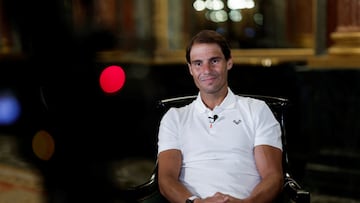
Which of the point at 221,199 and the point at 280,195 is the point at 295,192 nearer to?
the point at 280,195

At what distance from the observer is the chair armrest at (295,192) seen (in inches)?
86.3

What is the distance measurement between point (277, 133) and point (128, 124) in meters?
3.35

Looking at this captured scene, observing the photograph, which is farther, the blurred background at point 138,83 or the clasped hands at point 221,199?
the blurred background at point 138,83

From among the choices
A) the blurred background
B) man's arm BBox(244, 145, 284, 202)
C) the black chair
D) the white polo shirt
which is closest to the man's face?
the white polo shirt

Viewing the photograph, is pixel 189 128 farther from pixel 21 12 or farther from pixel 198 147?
pixel 21 12

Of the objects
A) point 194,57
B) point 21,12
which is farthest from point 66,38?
point 194,57

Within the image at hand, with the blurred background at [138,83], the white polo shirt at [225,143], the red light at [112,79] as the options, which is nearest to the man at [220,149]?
the white polo shirt at [225,143]

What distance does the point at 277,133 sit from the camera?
2330 mm

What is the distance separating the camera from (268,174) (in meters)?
2.27

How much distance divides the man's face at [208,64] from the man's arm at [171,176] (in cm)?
34

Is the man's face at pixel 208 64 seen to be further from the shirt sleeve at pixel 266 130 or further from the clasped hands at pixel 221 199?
the clasped hands at pixel 221 199

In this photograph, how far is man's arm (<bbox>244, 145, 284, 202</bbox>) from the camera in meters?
2.24

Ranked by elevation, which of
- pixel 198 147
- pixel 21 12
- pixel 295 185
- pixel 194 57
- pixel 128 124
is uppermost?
pixel 21 12

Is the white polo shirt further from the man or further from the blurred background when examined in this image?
the blurred background
